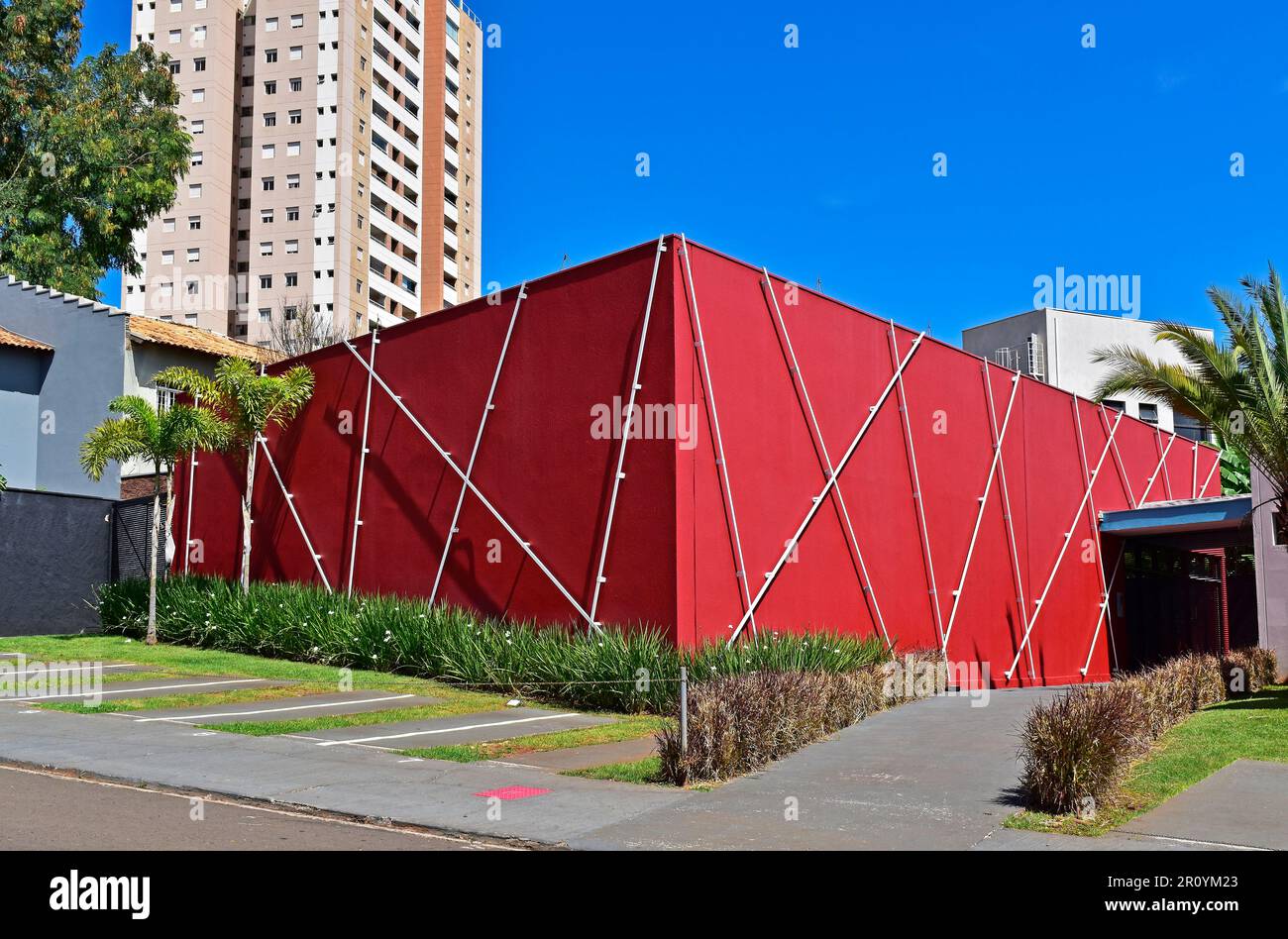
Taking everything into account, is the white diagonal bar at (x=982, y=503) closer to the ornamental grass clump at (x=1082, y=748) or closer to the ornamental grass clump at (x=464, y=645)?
the ornamental grass clump at (x=464, y=645)

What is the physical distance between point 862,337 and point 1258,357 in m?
6.13

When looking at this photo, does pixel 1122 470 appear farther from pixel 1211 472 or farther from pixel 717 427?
pixel 717 427

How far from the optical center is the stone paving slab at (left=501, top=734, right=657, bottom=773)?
1055 centimetres

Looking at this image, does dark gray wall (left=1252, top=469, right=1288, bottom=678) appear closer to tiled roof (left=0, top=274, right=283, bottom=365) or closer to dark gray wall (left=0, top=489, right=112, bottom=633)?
tiled roof (left=0, top=274, right=283, bottom=365)

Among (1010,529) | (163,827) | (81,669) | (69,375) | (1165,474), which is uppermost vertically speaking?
(69,375)

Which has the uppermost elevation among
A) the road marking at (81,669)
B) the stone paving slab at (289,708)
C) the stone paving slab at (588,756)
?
the road marking at (81,669)

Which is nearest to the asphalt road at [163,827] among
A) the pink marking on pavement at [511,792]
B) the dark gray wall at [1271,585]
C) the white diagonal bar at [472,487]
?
the pink marking on pavement at [511,792]

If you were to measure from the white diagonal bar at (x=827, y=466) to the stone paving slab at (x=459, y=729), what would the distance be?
6592 mm

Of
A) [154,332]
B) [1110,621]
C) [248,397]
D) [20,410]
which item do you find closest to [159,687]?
[248,397]

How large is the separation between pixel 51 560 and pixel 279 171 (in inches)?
1914

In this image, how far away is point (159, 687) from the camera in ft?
51.2

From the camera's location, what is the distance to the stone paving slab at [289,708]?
13117 mm

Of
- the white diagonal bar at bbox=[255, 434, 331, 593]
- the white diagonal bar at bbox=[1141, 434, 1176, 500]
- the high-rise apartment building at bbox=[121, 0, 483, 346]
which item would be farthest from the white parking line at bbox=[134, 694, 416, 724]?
the high-rise apartment building at bbox=[121, 0, 483, 346]
